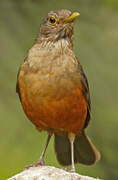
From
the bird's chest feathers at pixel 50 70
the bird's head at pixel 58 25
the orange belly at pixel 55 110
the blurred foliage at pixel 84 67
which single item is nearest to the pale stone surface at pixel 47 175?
the blurred foliage at pixel 84 67

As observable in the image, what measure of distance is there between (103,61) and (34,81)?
101 centimetres

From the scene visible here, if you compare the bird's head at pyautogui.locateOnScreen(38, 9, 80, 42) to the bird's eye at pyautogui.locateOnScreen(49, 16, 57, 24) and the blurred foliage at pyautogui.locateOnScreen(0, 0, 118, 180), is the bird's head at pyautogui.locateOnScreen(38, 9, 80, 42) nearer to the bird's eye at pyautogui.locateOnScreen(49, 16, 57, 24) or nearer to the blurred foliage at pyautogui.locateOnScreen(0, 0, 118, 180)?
the bird's eye at pyautogui.locateOnScreen(49, 16, 57, 24)

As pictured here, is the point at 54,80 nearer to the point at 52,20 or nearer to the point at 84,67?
the point at 84,67

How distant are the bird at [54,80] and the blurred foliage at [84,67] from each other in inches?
6.4

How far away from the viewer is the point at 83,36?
285 inches

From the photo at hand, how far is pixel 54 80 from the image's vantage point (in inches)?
266

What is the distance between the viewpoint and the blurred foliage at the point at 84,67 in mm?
6898

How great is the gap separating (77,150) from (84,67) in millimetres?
1795

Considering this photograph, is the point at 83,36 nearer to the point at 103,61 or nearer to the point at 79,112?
the point at 103,61

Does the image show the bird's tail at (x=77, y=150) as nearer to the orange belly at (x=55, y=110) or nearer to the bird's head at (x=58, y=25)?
the orange belly at (x=55, y=110)

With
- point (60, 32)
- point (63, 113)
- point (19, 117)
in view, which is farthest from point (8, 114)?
point (60, 32)

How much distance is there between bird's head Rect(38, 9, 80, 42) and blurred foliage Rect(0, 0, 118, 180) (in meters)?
0.21

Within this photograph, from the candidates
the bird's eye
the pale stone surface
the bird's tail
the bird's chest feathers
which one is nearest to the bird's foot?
the pale stone surface

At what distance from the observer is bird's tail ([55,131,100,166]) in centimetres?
810
